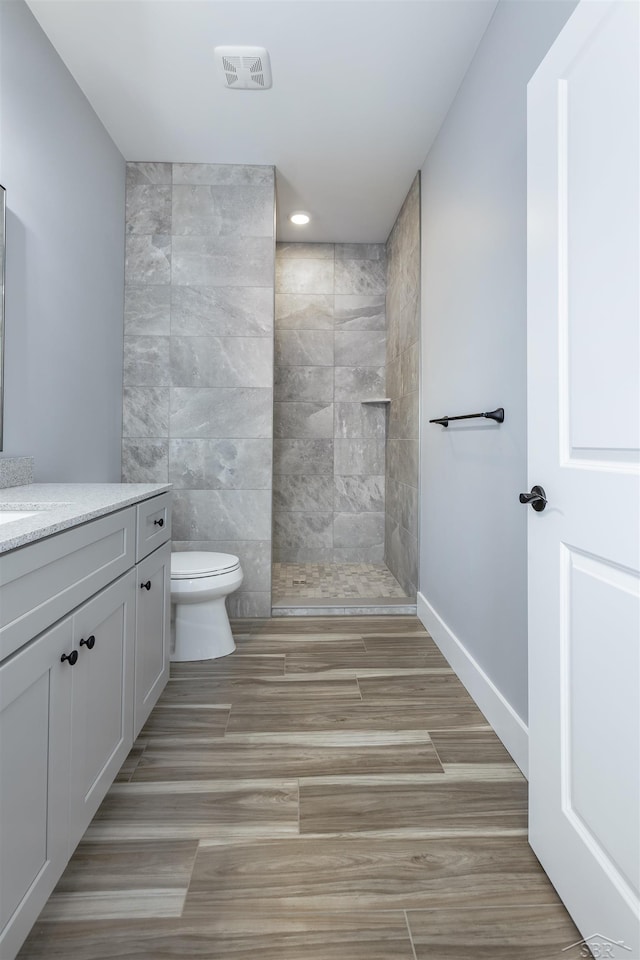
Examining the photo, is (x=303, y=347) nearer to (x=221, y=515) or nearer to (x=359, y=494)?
(x=359, y=494)

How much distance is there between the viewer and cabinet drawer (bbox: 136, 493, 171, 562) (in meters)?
1.62

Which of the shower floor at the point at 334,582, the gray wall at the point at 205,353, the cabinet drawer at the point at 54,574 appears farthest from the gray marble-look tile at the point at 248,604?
the cabinet drawer at the point at 54,574

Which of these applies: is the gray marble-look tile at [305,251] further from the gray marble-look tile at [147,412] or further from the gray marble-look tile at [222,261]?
the gray marble-look tile at [147,412]

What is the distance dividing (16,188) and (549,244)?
1.75 meters

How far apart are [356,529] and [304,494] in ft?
1.68

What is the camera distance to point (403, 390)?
11.3 feet

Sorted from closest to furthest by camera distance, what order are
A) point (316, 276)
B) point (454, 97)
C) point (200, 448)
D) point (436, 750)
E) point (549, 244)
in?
1. point (549, 244)
2. point (436, 750)
3. point (454, 97)
4. point (200, 448)
5. point (316, 276)

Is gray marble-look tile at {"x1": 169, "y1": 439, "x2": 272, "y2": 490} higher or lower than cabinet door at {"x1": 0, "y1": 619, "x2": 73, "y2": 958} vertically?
higher

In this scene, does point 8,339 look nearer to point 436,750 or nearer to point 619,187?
point 619,187

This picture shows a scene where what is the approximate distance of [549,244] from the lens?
1.16m

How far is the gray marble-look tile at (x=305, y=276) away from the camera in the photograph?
4176 millimetres

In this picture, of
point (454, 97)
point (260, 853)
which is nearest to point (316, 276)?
point (454, 97)

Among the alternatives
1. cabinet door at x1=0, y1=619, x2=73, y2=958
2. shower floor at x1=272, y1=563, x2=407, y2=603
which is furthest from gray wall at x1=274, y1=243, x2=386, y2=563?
cabinet door at x1=0, y1=619, x2=73, y2=958

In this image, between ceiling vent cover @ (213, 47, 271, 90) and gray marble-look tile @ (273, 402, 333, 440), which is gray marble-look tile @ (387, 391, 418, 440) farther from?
ceiling vent cover @ (213, 47, 271, 90)
